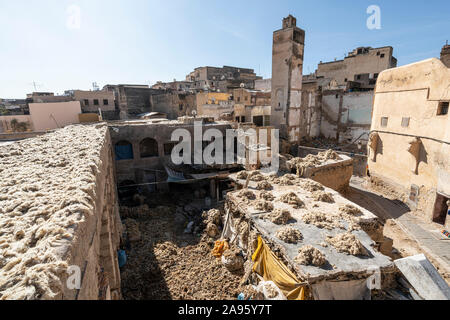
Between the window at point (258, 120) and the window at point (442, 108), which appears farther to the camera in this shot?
the window at point (258, 120)

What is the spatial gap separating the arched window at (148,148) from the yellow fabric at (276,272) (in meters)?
12.4

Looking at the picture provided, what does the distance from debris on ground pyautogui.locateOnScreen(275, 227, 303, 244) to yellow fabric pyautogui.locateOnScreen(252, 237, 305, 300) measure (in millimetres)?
496

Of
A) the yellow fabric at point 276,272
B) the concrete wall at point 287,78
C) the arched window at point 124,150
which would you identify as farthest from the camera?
the concrete wall at point 287,78

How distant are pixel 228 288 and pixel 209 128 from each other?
1179cm

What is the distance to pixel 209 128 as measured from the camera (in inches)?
670

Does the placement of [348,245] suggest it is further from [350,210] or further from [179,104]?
[179,104]

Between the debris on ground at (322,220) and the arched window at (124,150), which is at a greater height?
the arched window at (124,150)

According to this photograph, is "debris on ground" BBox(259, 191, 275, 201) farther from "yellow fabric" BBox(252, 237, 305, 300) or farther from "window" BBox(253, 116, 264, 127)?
"window" BBox(253, 116, 264, 127)

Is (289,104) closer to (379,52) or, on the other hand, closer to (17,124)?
(379,52)

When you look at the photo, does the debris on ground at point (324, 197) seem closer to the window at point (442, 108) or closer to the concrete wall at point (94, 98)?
the window at point (442, 108)

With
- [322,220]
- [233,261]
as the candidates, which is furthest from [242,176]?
[322,220]

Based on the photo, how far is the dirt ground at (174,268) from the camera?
7191 millimetres

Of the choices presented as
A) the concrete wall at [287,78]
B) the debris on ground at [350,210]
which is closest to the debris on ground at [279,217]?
the debris on ground at [350,210]

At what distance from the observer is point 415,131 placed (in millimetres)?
12516
